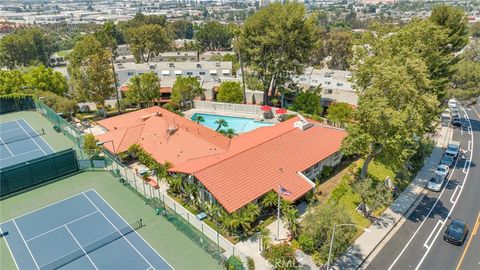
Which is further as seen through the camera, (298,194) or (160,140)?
(160,140)

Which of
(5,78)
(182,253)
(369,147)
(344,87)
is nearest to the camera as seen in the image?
(182,253)

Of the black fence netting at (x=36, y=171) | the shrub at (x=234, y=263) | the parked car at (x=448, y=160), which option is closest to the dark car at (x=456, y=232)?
the parked car at (x=448, y=160)

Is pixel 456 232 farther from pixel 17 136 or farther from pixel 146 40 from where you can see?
pixel 146 40

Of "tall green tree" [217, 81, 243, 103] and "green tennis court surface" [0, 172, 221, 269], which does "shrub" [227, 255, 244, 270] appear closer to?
"green tennis court surface" [0, 172, 221, 269]

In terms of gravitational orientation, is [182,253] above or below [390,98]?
below

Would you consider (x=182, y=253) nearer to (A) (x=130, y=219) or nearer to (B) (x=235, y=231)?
(B) (x=235, y=231)


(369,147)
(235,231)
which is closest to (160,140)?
(235,231)

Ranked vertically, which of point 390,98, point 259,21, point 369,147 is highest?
point 259,21

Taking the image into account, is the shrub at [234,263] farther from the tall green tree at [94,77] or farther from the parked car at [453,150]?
the tall green tree at [94,77]
